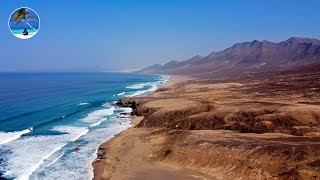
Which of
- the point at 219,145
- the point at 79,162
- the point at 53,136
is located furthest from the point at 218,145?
the point at 53,136

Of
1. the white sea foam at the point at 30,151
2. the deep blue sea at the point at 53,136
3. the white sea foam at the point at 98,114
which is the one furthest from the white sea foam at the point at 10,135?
the white sea foam at the point at 98,114

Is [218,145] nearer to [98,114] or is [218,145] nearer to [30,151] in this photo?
[30,151]

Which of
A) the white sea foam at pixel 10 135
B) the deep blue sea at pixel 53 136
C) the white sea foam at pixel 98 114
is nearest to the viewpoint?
the deep blue sea at pixel 53 136

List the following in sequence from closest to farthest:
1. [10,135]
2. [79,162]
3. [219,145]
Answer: [219,145]
[79,162]
[10,135]

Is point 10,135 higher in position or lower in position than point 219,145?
lower

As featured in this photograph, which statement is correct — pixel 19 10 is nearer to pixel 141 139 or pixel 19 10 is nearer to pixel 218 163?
pixel 218 163

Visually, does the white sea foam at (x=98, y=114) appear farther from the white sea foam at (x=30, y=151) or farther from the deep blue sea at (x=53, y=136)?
the white sea foam at (x=30, y=151)

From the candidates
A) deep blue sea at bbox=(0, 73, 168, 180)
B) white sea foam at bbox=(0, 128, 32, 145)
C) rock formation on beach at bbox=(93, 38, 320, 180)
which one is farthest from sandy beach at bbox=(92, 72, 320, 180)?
white sea foam at bbox=(0, 128, 32, 145)
